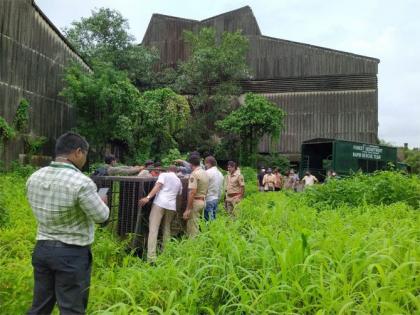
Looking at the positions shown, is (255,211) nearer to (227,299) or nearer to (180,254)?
(180,254)

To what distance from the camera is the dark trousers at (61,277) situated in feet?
11.2

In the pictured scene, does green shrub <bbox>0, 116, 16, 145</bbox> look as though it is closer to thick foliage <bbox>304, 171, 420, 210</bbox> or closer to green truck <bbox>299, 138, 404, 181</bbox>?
thick foliage <bbox>304, 171, 420, 210</bbox>

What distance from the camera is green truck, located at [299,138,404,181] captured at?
18828 millimetres

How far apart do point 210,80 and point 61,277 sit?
25.0 meters

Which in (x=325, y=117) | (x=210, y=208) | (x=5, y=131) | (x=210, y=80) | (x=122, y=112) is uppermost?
(x=210, y=80)

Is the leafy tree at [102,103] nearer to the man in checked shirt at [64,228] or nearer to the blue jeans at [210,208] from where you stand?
the blue jeans at [210,208]

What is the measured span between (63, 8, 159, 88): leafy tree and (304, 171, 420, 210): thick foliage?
21308 mm

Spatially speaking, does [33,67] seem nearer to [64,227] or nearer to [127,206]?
[127,206]

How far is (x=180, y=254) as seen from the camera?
4.64m

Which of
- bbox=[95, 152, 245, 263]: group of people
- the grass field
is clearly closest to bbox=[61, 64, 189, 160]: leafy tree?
bbox=[95, 152, 245, 263]: group of people

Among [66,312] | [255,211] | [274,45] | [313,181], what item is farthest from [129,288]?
[274,45]

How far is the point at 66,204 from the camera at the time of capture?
11.5 feet

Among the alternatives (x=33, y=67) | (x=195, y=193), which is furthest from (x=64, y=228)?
(x=33, y=67)

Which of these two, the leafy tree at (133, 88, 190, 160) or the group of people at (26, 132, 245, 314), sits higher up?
the leafy tree at (133, 88, 190, 160)
